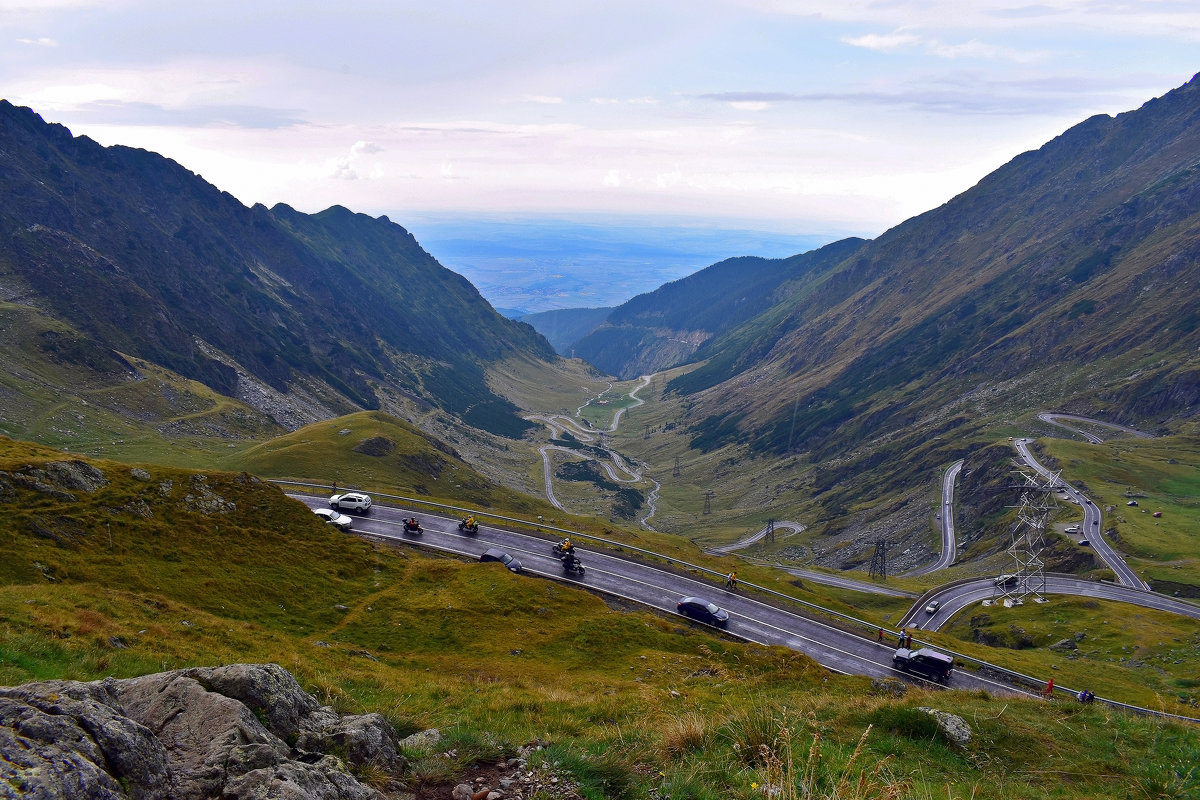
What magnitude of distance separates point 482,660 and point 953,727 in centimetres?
2491

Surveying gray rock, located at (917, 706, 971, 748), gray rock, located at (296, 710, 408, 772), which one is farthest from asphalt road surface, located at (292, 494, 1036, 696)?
gray rock, located at (296, 710, 408, 772)

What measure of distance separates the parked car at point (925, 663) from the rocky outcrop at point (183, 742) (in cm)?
4981

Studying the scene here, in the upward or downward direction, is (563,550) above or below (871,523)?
above

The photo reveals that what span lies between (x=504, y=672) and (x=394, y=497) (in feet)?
171

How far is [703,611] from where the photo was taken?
184 feet

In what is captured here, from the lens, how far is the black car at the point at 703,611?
55656mm

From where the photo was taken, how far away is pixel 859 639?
5828cm

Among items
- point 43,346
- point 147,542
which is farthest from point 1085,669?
point 43,346

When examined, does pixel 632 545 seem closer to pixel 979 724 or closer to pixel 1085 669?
pixel 1085 669

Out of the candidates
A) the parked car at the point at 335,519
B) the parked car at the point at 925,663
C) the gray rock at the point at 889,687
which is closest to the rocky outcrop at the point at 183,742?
the gray rock at the point at 889,687

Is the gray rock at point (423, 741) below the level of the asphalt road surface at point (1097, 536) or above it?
above

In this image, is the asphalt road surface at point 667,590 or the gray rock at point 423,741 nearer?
the gray rock at point 423,741

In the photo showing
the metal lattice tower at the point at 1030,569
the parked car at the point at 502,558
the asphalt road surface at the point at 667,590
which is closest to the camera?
the asphalt road surface at the point at 667,590

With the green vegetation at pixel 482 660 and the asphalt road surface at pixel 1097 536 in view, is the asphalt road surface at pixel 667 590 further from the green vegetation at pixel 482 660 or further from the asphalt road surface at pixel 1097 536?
the asphalt road surface at pixel 1097 536
